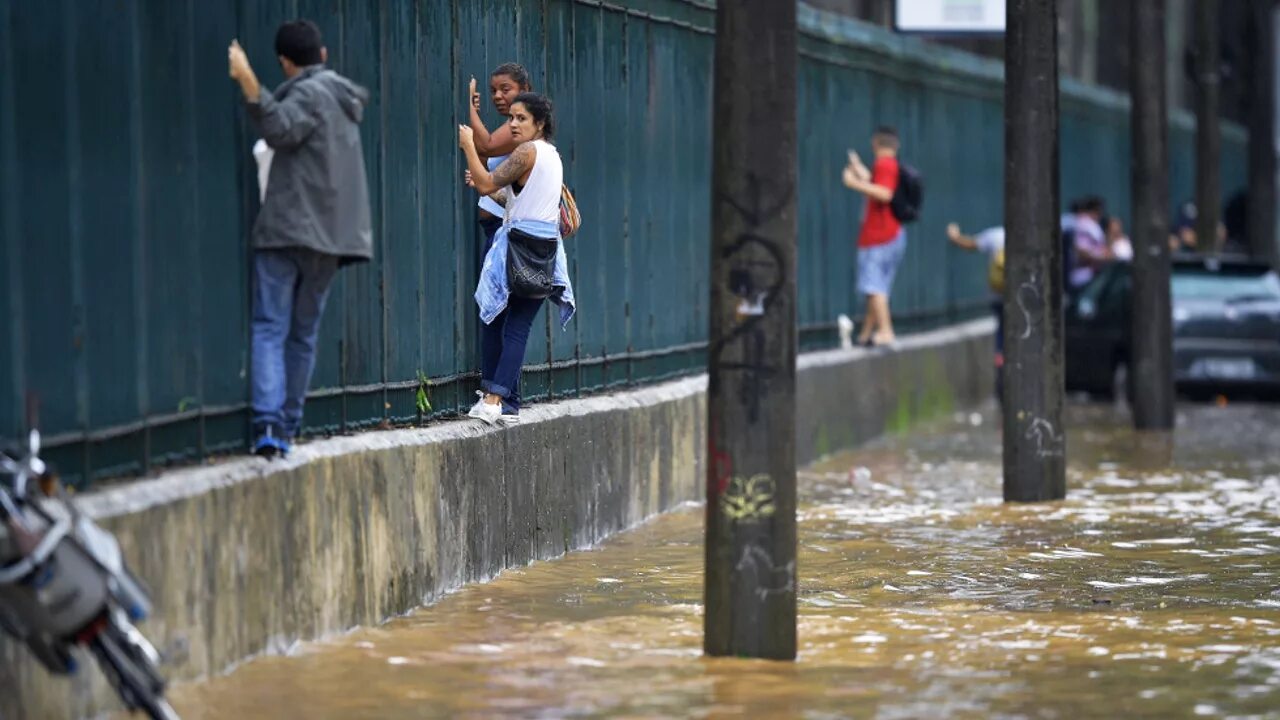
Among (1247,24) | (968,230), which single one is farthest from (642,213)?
(1247,24)

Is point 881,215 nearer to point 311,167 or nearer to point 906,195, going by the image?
point 906,195

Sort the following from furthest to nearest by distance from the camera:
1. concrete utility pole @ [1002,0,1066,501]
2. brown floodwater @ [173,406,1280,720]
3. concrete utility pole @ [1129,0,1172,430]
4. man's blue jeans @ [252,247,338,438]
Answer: concrete utility pole @ [1129,0,1172,430]
concrete utility pole @ [1002,0,1066,501]
man's blue jeans @ [252,247,338,438]
brown floodwater @ [173,406,1280,720]

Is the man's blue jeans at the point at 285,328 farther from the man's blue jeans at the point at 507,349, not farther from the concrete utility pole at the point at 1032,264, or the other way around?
the concrete utility pole at the point at 1032,264

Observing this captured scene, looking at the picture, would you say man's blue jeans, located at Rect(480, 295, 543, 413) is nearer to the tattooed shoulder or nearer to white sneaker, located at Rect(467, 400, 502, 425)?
white sneaker, located at Rect(467, 400, 502, 425)

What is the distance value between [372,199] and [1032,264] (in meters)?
5.49

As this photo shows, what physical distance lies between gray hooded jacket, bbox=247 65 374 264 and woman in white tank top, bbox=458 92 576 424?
6.65ft

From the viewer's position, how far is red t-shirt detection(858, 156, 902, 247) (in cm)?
2025

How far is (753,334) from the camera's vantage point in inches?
346

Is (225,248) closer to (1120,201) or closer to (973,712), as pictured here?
(973,712)

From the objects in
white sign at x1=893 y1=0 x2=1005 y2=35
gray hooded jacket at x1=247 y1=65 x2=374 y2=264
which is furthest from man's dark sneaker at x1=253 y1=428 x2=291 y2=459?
white sign at x1=893 y1=0 x2=1005 y2=35

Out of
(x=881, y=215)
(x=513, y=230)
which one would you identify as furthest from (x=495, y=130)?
(x=881, y=215)

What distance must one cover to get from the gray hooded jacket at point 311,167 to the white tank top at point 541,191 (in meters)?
2.22

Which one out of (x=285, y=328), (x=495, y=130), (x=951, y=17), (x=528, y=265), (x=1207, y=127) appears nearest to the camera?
(x=285, y=328)

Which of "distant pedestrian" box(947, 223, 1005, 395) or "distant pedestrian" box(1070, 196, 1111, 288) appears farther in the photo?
"distant pedestrian" box(1070, 196, 1111, 288)
